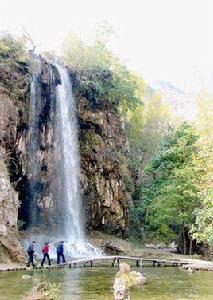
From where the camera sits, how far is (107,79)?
51500 mm

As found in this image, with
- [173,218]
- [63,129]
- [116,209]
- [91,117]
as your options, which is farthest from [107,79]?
[173,218]

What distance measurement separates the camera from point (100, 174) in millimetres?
48625

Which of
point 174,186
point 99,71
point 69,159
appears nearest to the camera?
point 174,186

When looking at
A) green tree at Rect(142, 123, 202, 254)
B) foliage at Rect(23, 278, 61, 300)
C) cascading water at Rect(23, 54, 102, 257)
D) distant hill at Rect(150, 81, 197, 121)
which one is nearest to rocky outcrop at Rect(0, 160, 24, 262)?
cascading water at Rect(23, 54, 102, 257)

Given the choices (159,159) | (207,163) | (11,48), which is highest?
(11,48)

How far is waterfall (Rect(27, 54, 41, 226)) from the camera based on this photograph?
41.8 metres

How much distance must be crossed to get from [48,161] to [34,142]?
88.0 inches

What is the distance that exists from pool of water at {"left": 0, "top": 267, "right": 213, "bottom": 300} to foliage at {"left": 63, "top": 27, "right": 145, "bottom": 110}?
24400mm

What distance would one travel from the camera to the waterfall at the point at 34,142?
137ft

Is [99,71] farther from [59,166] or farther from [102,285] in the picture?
[102,285]

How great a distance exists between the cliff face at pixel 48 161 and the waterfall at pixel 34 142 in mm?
382

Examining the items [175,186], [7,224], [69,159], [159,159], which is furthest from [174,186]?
[7,224]

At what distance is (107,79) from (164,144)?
9000mm

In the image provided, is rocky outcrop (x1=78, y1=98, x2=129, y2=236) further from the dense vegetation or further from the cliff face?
the dense vegetation
